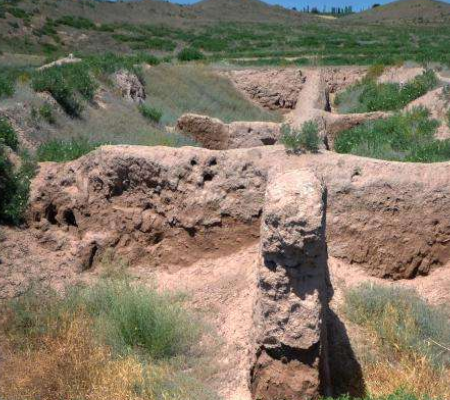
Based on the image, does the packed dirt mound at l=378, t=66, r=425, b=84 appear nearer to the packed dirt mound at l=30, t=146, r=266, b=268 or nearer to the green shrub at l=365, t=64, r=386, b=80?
the green shrub at l=365, t=64, r=386, b=80

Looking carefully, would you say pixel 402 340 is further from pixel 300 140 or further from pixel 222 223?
pixel 300 140

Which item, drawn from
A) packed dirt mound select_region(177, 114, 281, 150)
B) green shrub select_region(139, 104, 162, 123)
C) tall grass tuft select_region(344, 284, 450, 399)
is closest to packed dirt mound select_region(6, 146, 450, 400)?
tall grass tuft select_region(344, 284, 450, 399)

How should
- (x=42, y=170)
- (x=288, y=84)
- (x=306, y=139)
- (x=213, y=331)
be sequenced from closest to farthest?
(x=213, y=331) → (x=306, y=139) → (x=42, y=170) → (x=288, y=84)

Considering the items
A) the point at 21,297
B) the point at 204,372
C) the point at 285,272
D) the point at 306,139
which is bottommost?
the point at 204,372

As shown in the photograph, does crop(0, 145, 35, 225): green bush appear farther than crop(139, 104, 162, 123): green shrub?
No

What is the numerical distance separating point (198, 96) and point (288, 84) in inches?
187

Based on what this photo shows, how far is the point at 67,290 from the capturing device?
23.4ft

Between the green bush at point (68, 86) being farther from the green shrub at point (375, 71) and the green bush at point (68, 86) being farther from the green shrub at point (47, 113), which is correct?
the green shrub at point (375, 71)

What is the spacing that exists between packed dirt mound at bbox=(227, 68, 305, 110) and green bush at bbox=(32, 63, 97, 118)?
34.3 ft

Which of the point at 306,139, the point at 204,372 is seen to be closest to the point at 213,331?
the point at 204,372

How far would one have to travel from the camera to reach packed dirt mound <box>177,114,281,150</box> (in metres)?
13.3

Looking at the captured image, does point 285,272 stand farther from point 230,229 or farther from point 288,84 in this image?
point 288,84

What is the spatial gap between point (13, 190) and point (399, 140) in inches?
314

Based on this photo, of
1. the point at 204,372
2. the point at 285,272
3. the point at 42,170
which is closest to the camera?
the point at 285,272
